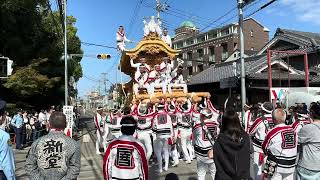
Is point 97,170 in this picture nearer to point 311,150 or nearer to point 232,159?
point 311,150

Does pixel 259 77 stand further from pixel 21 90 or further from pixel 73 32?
pixel 73 32

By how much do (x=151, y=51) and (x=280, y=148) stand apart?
10526mm

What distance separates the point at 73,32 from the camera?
41938 mm

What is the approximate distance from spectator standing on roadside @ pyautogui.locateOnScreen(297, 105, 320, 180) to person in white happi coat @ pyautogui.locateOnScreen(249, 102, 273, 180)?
5.54 feet

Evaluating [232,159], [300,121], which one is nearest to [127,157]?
[232,159]

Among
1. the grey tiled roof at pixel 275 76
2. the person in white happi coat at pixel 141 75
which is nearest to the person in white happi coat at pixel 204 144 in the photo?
the person in white happi coat at pixel 141 75

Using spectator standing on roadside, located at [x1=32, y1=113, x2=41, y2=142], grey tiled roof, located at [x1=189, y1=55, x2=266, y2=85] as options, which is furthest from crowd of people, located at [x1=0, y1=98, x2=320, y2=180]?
grey tiled roof, located at [x1=189, y1=55, x2=266, y2=85]

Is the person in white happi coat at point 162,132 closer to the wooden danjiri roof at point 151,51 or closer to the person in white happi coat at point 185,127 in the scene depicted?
the person in white happi coat at point 185,127

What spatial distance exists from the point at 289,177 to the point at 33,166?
3.73 m

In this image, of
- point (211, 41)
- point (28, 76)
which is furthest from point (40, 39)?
point (211, 41)

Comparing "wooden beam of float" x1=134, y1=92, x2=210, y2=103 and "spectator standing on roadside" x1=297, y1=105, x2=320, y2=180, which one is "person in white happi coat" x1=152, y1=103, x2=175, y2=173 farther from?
"spectator standing on roadside" x1=297, y1=105, x2=320, y2=180

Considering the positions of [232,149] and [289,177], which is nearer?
[232,149]

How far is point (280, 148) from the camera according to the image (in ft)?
19.4

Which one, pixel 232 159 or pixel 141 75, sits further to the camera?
pixel 141 75
